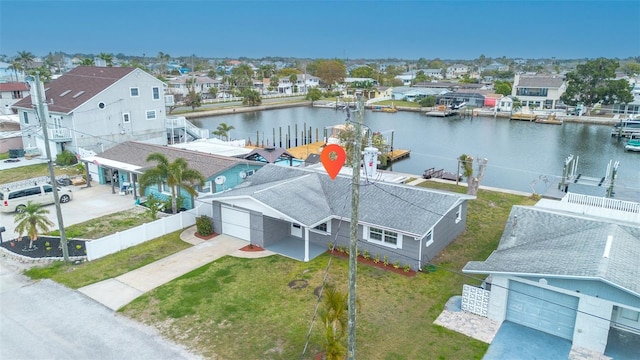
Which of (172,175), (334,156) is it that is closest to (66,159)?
(172,175)

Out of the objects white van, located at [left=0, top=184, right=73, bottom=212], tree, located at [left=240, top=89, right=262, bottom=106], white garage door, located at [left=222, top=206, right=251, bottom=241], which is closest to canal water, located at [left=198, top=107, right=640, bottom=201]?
tree, located at [left=240, top=89, right=262, bottom=106]

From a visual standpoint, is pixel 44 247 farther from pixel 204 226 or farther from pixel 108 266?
pixel 204 226

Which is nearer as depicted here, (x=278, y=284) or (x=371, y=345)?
(x=371, y=345)

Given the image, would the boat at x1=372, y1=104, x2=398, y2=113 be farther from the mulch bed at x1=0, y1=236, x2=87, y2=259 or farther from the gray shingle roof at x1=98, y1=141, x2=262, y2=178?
the mulch bed at x1=0, y1=236, x2=87, y2=259

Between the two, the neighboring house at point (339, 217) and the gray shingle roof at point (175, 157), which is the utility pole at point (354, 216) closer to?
the neighboring house at point (339, 217)

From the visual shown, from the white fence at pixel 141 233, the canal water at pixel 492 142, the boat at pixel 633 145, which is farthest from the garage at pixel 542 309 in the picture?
the boat at pixel 633 145

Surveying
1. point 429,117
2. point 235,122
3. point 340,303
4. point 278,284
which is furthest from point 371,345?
point 429,117

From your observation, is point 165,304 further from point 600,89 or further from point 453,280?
point 600,89
